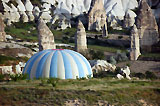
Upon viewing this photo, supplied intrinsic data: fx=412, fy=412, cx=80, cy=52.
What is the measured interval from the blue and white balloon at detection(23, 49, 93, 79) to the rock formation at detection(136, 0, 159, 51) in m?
21.6

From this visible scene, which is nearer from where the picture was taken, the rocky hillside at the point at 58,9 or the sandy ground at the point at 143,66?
the sandy ground at the point at 143,66

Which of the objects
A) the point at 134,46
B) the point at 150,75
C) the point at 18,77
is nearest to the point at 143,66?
the point at 150,75

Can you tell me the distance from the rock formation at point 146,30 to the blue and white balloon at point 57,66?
21.6 metres

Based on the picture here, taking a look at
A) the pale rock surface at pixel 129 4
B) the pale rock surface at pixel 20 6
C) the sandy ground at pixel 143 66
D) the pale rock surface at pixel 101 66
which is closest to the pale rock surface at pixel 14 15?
the pale rock surface at pixel 20 6

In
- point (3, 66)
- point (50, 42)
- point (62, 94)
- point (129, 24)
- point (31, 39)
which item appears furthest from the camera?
point (129, 24)

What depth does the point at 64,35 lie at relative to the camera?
2020 inches

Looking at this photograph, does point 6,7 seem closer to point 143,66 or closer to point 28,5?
point 28,5

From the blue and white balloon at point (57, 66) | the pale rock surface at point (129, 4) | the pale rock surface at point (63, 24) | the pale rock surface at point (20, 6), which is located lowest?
the blue and white balloon at point (57, 66)

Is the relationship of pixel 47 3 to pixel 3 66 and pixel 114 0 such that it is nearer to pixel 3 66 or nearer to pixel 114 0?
pixel 114 0

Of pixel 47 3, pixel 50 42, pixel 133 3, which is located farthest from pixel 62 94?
pixel 133 3

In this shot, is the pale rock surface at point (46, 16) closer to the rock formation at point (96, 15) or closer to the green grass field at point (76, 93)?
the rock formation at point (96, 15)

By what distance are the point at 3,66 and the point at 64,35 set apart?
27635 millimetres

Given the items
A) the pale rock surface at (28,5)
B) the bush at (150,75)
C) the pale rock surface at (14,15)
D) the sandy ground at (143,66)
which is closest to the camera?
the bush at (150,75)

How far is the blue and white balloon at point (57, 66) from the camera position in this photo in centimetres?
1587
